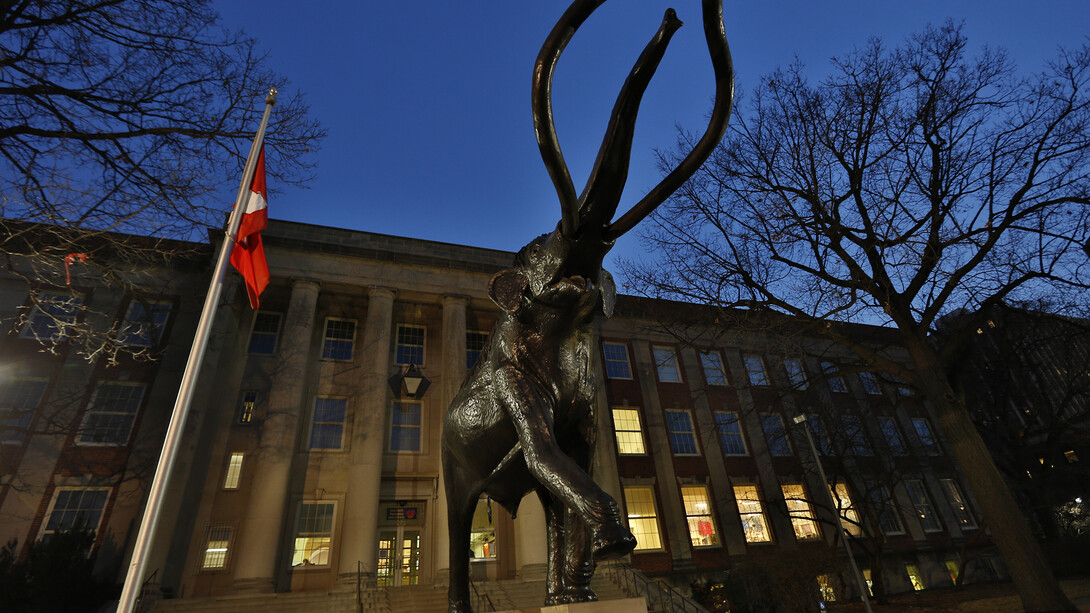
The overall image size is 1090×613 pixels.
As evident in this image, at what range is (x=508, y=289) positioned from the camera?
2387 mm

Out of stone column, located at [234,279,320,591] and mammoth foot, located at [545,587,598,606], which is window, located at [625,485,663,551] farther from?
mammoth foot, located at [545,587,598,606]

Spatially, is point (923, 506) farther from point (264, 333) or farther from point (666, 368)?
point (264, 333)

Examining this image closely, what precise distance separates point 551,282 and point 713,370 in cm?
2779

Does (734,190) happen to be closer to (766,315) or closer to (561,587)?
(766,315)

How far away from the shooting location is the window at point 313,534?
17781 mm

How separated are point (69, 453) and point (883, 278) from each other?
24.8 m

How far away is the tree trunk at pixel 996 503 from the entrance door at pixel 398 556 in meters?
16.7

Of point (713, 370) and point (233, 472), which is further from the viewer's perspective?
point (713, 370)

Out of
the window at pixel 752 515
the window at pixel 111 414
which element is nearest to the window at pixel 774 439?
the window at pixel 752 515

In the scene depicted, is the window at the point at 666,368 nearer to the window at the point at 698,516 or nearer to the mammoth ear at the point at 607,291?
the window at the point at 698,516

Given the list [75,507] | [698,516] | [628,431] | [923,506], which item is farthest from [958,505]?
[75,507]

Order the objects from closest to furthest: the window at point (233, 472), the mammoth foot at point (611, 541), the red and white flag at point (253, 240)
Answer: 1. the mammoth foot at point (611, 541)
2. the red and white flag at point (253, 240)
3. the window at point (233, 472)

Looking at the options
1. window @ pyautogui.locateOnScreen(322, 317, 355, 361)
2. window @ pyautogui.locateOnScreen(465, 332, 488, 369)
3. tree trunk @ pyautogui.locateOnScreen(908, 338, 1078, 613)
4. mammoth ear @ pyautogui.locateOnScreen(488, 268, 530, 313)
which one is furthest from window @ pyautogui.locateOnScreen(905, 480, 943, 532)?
mammoth ear @ pyautogui.locateOnScreen(488, 268, 530, 313)

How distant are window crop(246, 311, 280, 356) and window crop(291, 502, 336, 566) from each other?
677cm
